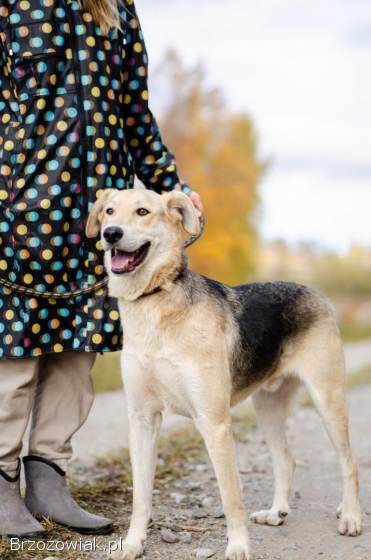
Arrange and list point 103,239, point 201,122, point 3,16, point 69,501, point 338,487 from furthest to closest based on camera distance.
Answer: point 201,122 → point 338,487 → point 69,501 → point 3,16 → point 103,239

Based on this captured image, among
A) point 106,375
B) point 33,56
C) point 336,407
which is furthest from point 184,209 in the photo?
point 106,375

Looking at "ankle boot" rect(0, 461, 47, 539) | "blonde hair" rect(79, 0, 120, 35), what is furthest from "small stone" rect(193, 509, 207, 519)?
"blonde hair" rect(79, 0, 120, 35)

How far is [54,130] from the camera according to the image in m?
4.09

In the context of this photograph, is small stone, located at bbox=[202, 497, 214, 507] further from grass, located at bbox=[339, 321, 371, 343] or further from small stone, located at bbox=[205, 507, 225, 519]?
grass, located at bbox=[339, 321, 371, 343]

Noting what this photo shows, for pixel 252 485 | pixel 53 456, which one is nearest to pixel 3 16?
pixel 53 456

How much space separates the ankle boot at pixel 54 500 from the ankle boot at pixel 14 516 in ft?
0.45

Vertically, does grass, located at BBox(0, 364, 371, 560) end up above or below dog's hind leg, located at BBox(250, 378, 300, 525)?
below

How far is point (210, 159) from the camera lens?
27.8 meters

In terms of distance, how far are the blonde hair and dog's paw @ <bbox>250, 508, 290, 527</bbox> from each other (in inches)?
114

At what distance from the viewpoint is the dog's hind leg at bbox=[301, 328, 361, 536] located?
14.7 ft

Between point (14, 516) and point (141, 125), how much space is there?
2287 millimetres

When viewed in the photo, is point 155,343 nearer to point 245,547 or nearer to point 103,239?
point 103,239

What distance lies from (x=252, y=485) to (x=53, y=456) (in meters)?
1.81

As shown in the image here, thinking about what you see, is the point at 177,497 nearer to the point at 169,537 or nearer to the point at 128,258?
the point at 169,537
